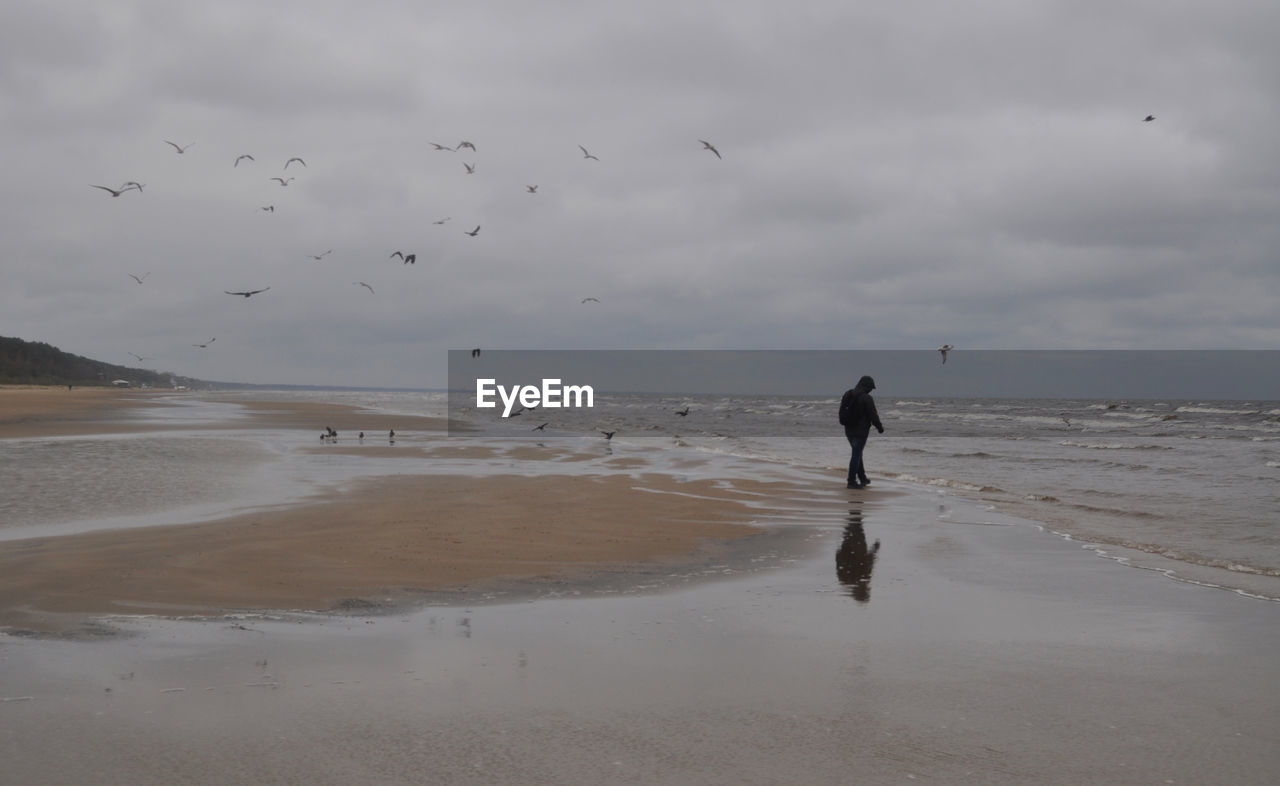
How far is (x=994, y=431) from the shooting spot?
4712 cm

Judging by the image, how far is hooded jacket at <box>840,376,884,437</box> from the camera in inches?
732

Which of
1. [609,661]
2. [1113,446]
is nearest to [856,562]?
[609,661]

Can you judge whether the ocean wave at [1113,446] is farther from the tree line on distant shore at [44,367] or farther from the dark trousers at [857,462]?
the tree line on distant shore at [44,367]

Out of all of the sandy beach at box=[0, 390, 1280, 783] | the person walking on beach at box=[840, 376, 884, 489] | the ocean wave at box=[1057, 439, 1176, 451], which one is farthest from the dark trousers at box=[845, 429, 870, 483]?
the ocean wave at box=[1057, 439, 1176, 451]

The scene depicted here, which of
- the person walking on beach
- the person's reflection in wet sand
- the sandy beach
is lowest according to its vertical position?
the person's reflection in wet sand

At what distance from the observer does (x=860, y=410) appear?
61.5ft

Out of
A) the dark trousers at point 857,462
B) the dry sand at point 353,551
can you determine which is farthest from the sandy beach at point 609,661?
the dark trousers at point 857,462

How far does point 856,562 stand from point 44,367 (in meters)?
137

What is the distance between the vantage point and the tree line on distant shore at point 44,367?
110 meters

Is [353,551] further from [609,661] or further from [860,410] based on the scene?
[860,410]

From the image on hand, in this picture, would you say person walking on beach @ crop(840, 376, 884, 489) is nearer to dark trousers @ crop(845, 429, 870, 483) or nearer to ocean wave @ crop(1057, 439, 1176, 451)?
dark trousers @ crop(845, 429, 870, 483)

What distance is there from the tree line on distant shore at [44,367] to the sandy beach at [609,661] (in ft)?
386

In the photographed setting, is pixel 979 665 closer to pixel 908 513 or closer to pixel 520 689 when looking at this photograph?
pixel 520 689

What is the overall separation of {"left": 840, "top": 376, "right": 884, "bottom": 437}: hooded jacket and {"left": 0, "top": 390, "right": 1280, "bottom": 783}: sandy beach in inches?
308
